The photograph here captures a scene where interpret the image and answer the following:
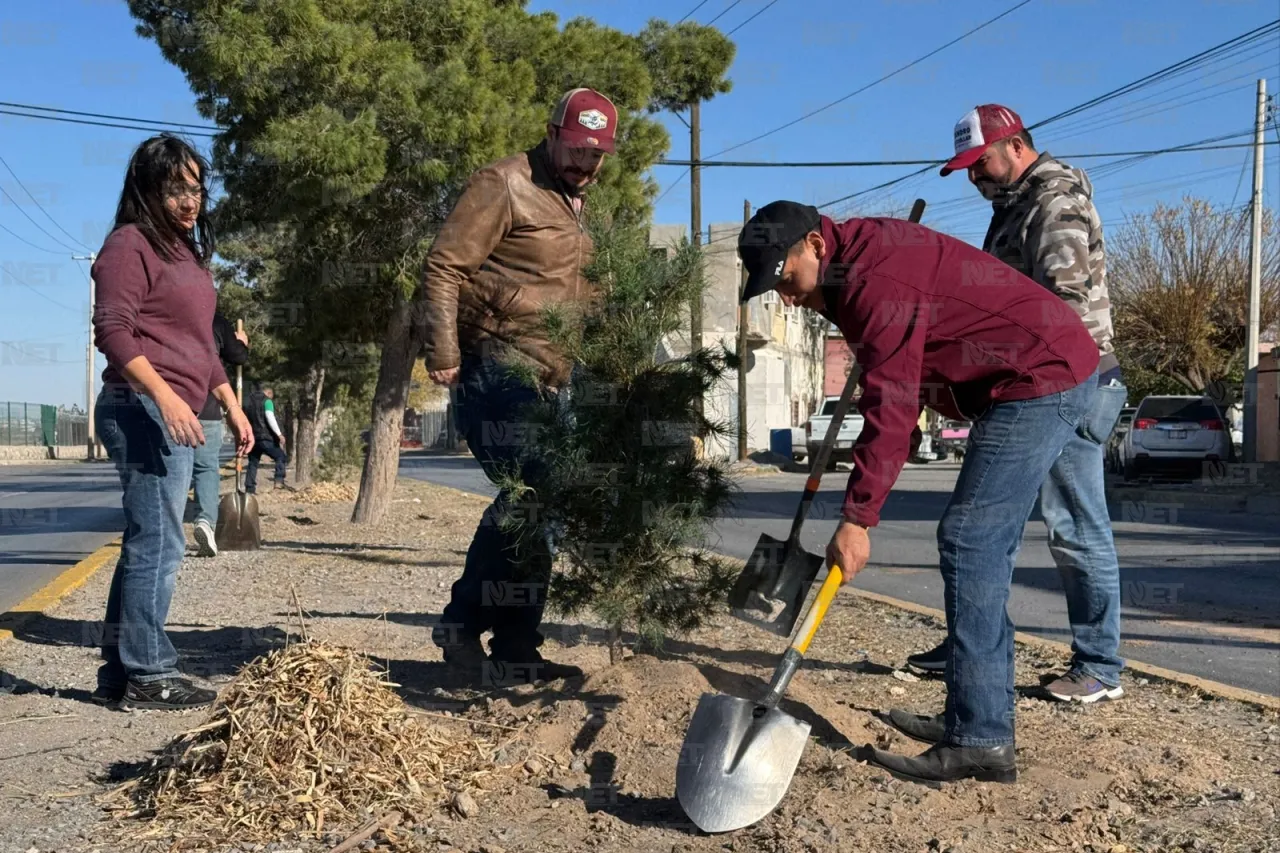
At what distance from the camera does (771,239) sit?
310cm

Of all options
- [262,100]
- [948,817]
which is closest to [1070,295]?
[948,817]

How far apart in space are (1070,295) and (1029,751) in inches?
60.6

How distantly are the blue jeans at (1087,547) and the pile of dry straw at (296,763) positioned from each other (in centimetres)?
216

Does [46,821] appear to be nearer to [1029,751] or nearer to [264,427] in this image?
[1029,751]

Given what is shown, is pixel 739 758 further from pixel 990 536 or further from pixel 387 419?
pixel 387 419

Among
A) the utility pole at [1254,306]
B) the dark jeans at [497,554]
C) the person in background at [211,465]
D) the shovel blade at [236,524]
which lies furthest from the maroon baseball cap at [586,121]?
the utility pole at [1254,306]

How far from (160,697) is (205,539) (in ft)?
15.3

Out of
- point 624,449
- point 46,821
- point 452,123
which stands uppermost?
point 452,123

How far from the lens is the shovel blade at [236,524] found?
9398mm

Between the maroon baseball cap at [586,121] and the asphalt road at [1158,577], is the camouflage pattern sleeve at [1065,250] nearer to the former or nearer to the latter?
the asphalt road at [1158,577]

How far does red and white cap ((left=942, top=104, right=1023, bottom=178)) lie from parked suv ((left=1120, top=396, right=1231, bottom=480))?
63.8ft

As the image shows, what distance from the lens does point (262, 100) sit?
1103 centimetres

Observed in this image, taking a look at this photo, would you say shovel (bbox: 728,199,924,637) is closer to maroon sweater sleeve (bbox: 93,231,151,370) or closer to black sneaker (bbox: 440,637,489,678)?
black sneaker (bbox: 440,637,489,678)

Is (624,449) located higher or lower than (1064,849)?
higher
